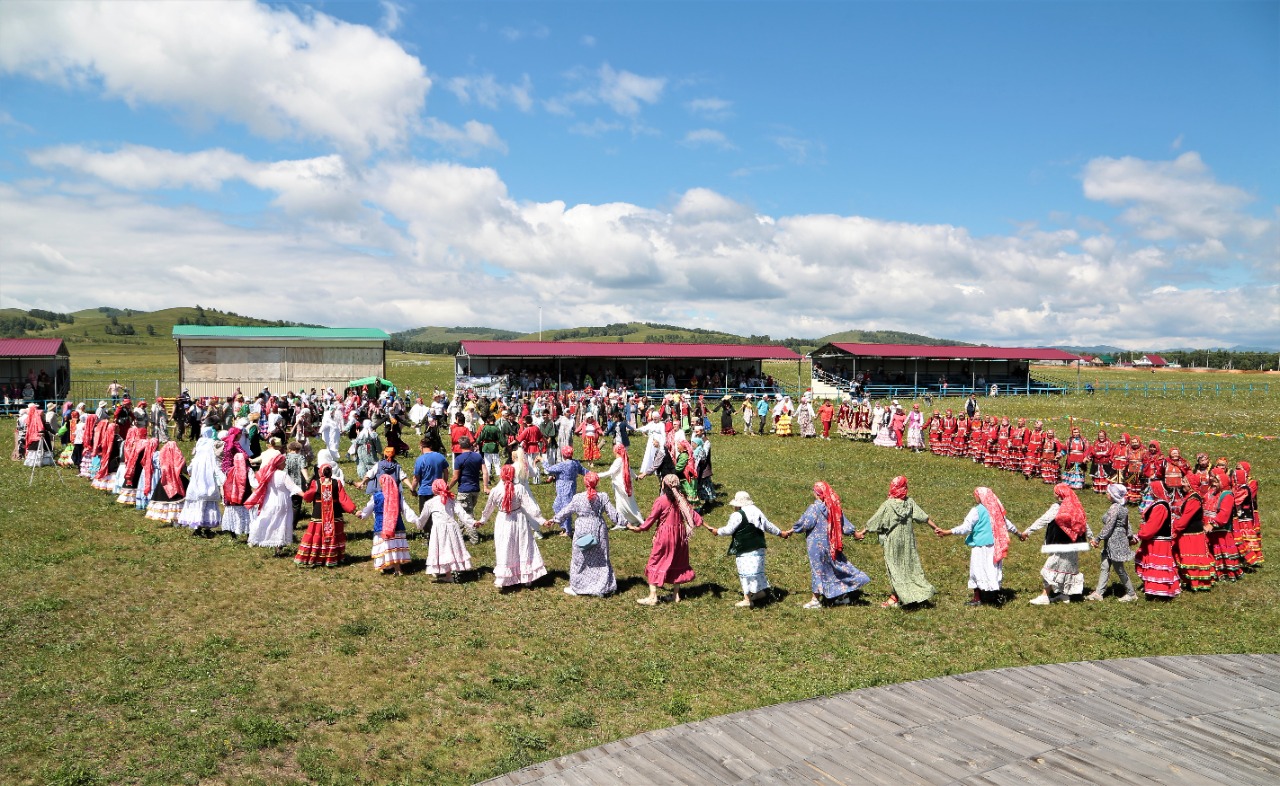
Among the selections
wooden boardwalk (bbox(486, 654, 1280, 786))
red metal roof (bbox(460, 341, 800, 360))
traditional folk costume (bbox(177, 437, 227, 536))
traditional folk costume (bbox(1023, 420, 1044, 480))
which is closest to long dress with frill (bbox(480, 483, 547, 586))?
wooden boardwalk (bbox(486, 654, 1280, 786))

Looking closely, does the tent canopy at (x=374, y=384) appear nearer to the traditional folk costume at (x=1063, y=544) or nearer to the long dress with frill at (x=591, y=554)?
the long dress with frill at (x=591, y=554)

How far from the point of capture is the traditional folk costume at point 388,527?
11.0 meters

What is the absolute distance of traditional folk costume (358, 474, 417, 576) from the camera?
36.2 ft

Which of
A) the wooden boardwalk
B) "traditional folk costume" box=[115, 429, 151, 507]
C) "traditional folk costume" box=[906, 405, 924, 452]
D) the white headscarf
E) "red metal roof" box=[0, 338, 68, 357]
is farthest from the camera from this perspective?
"red metal roof" box=[0, 338, 68, 357]

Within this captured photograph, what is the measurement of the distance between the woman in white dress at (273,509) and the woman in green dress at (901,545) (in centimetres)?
864

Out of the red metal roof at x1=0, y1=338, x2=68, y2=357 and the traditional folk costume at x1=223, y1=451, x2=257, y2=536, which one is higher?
the red metal roof at x1=0, y1=338, x2=68, y2=357

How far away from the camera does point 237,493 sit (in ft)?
41.8

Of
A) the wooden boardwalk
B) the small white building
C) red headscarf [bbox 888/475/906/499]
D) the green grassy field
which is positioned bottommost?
the green grassy field

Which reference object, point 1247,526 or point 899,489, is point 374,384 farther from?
point 1247,526

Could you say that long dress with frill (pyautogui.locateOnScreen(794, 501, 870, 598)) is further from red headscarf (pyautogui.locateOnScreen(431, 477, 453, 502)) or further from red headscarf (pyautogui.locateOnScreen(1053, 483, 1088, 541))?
red headscarf (pyautogui.locateOnScreen(431, 477, 453, 502))

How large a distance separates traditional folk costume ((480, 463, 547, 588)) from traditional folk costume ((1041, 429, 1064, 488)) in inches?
625

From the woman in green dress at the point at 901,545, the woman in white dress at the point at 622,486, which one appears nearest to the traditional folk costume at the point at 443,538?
the woman in white dress at the point at 622,486

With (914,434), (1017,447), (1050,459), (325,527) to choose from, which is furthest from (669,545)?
(914,434)

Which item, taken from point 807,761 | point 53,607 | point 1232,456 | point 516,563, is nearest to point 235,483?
point 53,607
